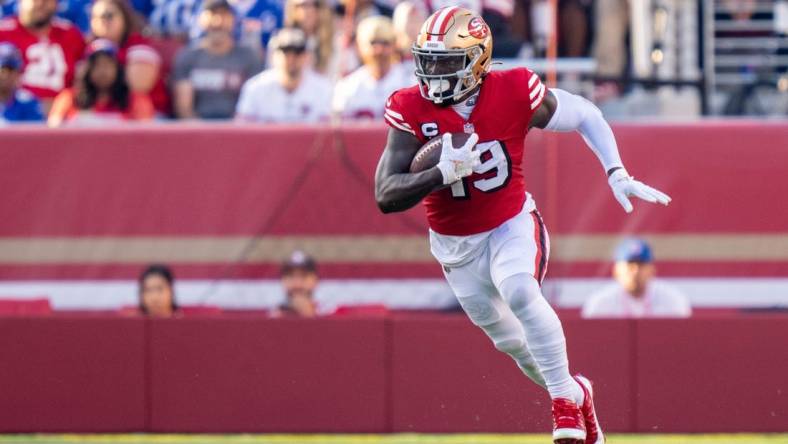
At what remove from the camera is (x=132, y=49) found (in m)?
12.1

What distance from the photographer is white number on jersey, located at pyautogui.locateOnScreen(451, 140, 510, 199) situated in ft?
26.0

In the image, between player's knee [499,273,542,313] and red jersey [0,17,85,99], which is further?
red jersey [0,17,85,99]

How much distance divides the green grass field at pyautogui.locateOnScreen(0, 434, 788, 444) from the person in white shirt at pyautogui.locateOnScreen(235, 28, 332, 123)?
2354 mm

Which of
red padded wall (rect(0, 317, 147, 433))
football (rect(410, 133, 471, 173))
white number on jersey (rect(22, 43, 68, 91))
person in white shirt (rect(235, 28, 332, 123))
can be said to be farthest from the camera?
white number on jersey (rect(22, 43, 68, 91))

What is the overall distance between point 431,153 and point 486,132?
1.21ft

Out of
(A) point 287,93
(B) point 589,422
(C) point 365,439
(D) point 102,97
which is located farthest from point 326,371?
(B) point 589,422

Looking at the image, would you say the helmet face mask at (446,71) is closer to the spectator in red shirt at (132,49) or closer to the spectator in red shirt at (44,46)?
the spectator in red shirt at (132,49)

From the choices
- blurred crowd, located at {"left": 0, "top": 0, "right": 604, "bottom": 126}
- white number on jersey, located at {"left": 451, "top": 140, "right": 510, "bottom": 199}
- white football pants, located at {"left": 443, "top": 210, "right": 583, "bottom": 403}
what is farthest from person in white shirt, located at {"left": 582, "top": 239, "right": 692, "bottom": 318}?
white number on jersey, located at {"left": 451, "top": 140, "right": 510, "bottom": 199}

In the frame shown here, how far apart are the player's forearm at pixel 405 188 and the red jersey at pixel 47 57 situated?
507 centimetres

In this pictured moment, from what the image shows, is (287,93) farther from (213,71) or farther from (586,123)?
(586,123)

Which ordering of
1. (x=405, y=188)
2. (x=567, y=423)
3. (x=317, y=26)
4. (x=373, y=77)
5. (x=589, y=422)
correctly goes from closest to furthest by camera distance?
(x=405, y=188)
(x=567, y=423)
(x=589, y=422)
(x=373, y=77)
(x=317, y=26)

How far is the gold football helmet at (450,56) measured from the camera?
773cm

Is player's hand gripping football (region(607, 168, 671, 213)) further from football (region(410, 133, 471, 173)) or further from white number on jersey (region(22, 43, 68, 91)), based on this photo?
white number on jersey (region(22, 43, 68, 91))

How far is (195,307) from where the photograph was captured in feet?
37.8
